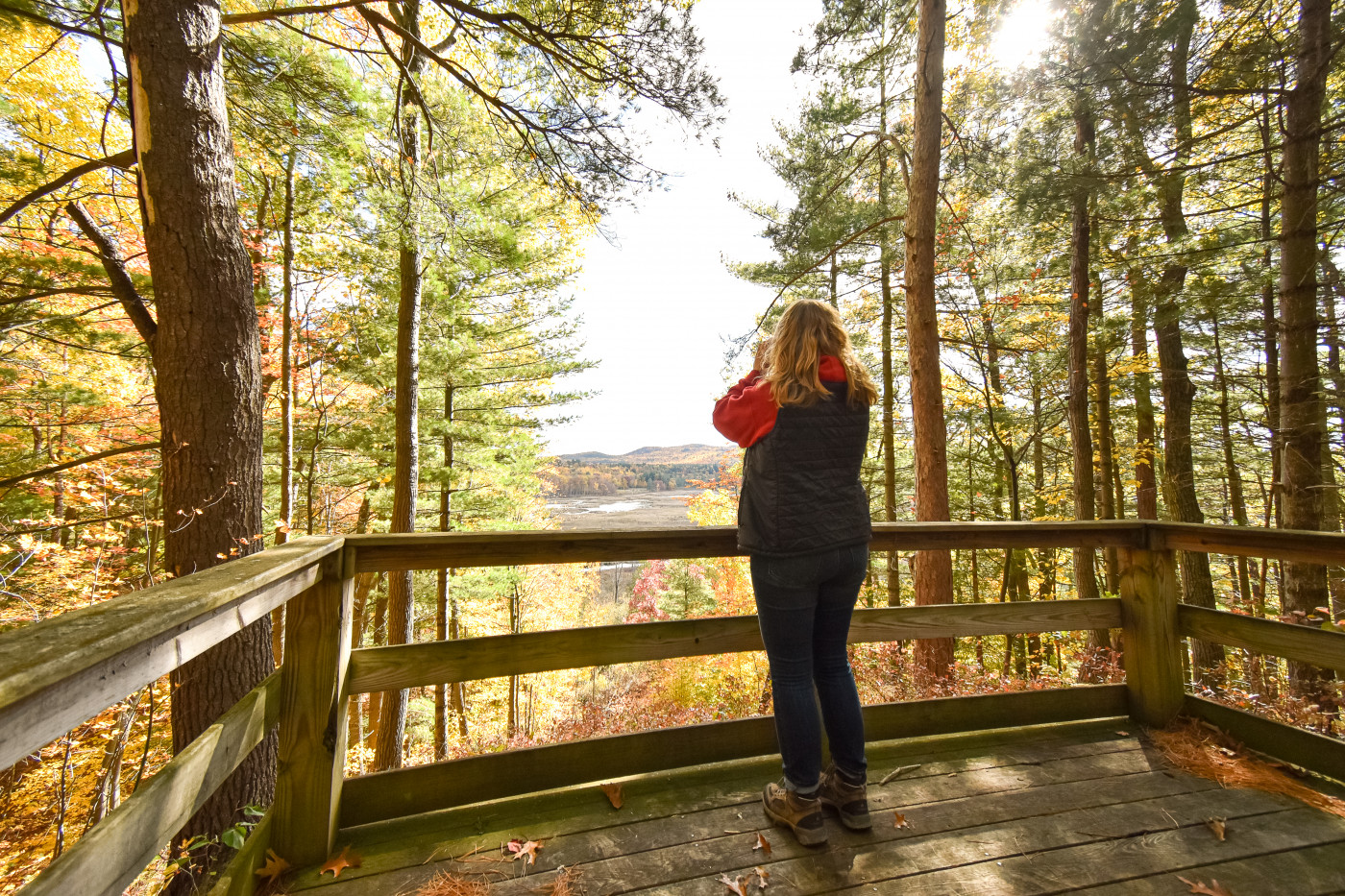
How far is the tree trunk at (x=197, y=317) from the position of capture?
8.54ft

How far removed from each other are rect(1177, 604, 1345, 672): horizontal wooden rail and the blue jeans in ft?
5.80

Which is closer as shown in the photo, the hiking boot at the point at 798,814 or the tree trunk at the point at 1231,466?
the hiking boot at the point at 798,814

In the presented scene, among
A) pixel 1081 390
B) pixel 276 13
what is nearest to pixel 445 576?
pixel 276 13

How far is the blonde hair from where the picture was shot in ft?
5.98

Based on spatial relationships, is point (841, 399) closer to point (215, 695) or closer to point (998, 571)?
point (215, 695)

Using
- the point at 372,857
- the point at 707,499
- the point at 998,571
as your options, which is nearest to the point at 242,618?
the point at 372,857

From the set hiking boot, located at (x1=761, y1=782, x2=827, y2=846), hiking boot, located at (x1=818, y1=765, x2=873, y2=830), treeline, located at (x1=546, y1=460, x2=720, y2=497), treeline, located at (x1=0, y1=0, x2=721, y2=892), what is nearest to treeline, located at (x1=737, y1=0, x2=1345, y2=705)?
hiking boot, located at (x1=818, y1=765, x2=873, y2=830)

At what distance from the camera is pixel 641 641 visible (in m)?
2.21

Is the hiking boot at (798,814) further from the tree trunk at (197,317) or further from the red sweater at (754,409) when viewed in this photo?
the tree trunk at (197,317)

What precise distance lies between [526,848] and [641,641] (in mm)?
783

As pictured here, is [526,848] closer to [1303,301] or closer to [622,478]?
[1303,301]

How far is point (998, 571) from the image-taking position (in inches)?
523

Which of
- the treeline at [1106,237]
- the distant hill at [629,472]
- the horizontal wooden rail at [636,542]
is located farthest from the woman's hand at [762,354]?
the distant hill at [629,472]

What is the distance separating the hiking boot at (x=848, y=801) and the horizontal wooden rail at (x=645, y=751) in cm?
40
